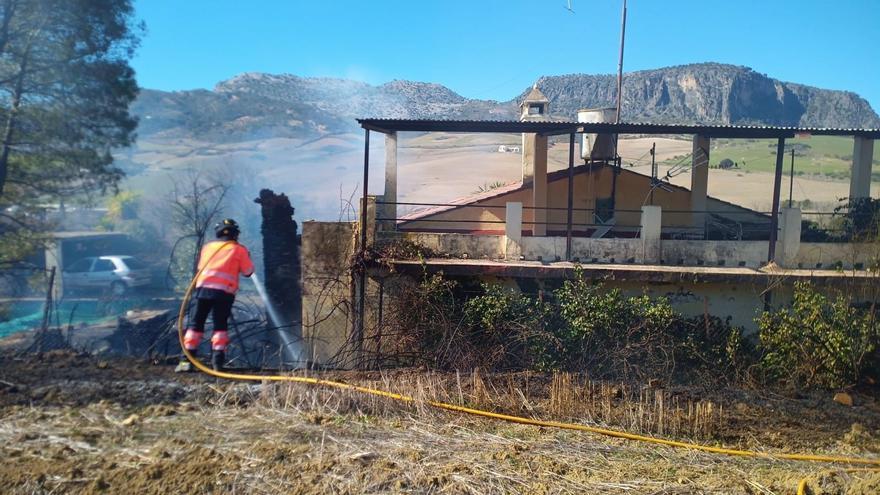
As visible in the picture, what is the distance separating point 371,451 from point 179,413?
2.24 meters

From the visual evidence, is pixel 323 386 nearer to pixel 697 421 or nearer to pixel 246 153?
pixel 697 421

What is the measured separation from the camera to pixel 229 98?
47250 mm

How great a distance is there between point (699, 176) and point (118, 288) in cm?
1925

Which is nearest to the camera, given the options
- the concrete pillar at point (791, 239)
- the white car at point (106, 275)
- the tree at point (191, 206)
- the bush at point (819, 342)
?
the bush at point (819, 342)

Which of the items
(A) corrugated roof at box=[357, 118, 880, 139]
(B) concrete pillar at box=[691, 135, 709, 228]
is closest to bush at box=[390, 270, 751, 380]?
(A) corrugated roof at box=[357, 118, 880, 139]

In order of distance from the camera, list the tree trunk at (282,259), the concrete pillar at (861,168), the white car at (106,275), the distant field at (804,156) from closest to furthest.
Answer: the concrete pillar at (861,168) → the tree trunk at (282,259) → the white car at (106,275) → the distant field at (804,156)

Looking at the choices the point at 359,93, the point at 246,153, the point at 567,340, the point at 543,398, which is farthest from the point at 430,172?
the point at 543,398

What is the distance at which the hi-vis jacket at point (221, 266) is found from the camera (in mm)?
8234

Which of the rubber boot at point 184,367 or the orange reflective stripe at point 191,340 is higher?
the orange reflective stripe at point 191,340

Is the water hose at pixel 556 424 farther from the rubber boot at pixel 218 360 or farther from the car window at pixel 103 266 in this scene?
the car window at pixel 103 266

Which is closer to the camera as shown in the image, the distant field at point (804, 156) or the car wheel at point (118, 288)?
the car wheel at point (118, 288)

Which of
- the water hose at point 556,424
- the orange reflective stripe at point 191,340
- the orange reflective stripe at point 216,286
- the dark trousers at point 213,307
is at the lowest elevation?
the water hose at point 556,424

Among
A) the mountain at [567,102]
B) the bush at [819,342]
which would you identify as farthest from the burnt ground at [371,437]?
the mountain at [567,102]

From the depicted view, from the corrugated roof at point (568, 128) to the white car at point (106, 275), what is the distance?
47.6 ft
